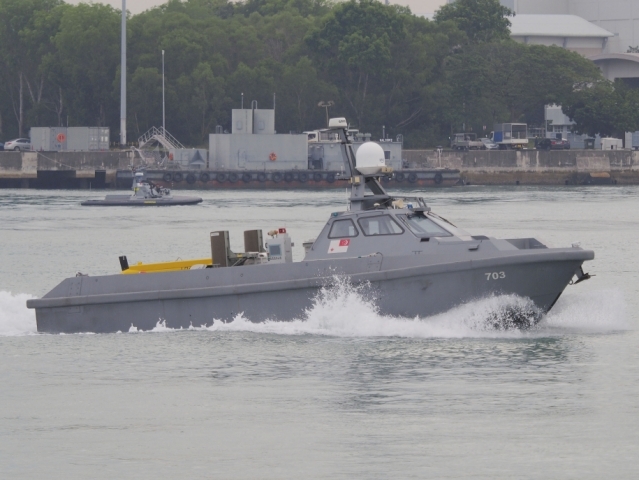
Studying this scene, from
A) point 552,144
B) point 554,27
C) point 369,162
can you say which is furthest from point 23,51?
point 369,162

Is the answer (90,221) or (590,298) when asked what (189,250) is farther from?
(590,298)

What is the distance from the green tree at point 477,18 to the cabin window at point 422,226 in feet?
346

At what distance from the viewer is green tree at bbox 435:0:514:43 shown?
126 m

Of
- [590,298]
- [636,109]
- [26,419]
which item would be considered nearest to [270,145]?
[636,109]

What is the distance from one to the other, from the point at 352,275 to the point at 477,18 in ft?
353

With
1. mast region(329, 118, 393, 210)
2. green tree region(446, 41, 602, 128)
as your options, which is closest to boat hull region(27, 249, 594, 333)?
mast region(329, 118, 393, 210)

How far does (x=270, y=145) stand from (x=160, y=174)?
835cm

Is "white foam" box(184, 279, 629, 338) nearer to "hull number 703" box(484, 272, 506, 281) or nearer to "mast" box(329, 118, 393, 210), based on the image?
"hull number 703" box(484, 272, 506, 281)

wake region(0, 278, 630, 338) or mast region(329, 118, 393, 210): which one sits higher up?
mast region(329, 118, 393, 210)

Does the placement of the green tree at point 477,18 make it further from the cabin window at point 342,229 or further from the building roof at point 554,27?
the cabin window at point 342,229

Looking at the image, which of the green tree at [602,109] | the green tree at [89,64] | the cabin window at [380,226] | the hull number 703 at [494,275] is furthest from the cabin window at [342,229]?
the green tree at [602,109]

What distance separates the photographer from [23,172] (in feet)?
330

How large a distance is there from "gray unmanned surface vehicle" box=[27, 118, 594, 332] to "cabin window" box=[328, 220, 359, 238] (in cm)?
2

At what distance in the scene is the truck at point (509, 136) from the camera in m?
106
